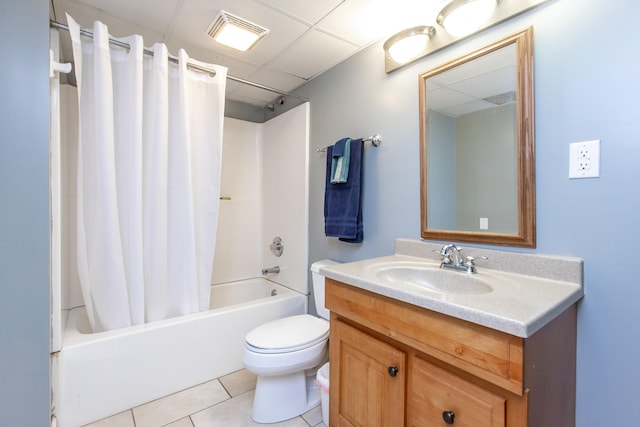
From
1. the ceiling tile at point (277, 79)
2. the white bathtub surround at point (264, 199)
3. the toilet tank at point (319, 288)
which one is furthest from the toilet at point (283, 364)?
the ceiling tile at point (277, 79)

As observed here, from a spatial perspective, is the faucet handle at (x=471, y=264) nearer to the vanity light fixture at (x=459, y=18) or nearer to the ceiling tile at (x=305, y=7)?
the vanity light fixture at (x=459, y=18)

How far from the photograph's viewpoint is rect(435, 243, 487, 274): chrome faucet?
120 centimetres

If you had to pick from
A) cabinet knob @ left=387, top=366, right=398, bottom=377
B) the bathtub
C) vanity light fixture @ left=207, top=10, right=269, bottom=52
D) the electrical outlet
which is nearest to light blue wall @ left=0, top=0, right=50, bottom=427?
the bathtub

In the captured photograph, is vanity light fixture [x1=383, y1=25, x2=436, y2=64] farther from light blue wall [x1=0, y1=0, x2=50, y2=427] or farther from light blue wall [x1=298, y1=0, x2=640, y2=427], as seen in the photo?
light blue wall [x1=0, y1=0, x2=50, y2=427]

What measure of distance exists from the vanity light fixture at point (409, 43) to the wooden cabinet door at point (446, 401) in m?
1.40

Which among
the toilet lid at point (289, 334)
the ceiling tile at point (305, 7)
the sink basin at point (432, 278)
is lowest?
the toilet lid at point (289, 334)

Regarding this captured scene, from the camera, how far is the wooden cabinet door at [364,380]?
99cm

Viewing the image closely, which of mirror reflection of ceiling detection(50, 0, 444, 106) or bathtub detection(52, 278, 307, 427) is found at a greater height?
mirror reflection of ceiling detection(50, 0, 444, 106)

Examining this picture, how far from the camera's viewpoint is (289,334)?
5.03ft

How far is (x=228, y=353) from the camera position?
6.13 feet

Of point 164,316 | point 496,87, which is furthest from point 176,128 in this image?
point 496,87

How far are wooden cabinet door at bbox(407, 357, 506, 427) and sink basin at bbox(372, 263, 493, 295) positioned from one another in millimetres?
304

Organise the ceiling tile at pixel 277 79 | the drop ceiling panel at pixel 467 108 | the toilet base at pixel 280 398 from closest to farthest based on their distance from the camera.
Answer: the drop ceiling panel at pixel 467 108 → the toilet base at pixel 280 398 → the ceiling tile at pixel 277 79

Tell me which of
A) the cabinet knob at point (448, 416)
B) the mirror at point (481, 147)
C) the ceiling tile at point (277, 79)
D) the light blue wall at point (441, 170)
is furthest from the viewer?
the ceiling tile at point (277, 79)
